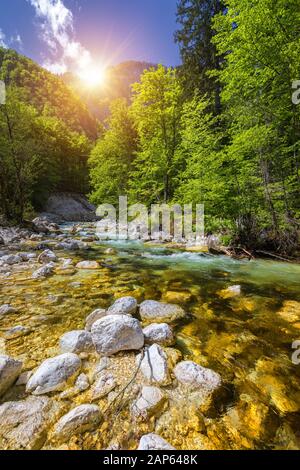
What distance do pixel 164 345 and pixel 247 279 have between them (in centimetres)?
283

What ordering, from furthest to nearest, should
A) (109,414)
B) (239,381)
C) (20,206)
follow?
(20,206) → (239,381) → (109,414)

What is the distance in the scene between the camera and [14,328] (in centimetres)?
221

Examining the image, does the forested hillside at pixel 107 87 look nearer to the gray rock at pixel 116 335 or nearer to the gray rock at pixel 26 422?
the gray rock at pixel 116 335

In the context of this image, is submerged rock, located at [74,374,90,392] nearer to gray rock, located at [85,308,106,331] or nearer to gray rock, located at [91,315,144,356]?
gray rock, located at [91,315,144,356]

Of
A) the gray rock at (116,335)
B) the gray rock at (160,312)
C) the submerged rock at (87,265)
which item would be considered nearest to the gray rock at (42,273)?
the submerged rock at (87,265)

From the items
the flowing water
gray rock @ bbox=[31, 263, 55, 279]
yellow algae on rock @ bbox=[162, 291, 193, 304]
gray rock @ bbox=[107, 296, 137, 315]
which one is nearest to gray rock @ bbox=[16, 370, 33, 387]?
the flowing water

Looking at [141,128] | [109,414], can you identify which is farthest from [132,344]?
[141,128]

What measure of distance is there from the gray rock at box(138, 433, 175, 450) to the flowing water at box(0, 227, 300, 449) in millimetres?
109

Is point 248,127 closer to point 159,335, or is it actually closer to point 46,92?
point 159,335

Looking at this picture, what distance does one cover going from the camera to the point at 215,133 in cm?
1091

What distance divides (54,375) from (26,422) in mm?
307

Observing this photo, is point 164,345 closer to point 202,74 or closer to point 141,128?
point 141,128

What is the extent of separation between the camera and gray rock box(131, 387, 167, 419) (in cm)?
130

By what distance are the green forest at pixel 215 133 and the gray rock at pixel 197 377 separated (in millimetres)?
5370
